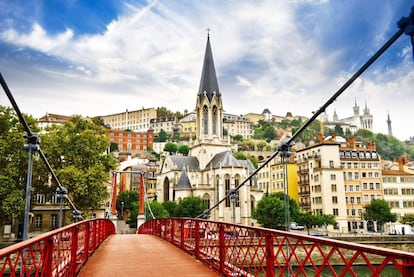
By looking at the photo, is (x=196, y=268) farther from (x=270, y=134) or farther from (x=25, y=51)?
(x=270, y=134)

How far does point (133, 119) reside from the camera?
5669 inches

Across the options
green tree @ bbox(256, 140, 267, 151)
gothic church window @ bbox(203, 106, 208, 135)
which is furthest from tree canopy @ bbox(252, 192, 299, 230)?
green tree @ bbox(256, 140, 267, 151)

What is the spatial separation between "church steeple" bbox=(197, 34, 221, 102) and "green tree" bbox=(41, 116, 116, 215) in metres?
31.3

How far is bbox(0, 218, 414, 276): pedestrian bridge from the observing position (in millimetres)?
3010

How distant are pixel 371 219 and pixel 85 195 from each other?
34005mm

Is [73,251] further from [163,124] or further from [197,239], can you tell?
[163,124]

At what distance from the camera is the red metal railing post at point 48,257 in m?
4.06

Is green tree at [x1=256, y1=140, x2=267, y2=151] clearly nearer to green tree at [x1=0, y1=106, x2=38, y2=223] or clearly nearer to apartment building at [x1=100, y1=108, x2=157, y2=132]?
apartment building at [x1=100, y1=108, x2=157, y2=132]

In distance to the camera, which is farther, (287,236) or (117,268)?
(117,268)

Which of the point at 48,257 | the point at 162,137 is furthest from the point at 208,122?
the point at 162,137

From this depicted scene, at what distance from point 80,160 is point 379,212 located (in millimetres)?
34340

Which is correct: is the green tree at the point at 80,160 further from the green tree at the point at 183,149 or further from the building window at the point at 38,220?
the green tree at the point at 183,149

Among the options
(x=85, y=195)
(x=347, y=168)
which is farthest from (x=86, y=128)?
(x=347, y=168)

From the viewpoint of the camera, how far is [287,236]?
4.21 meters
